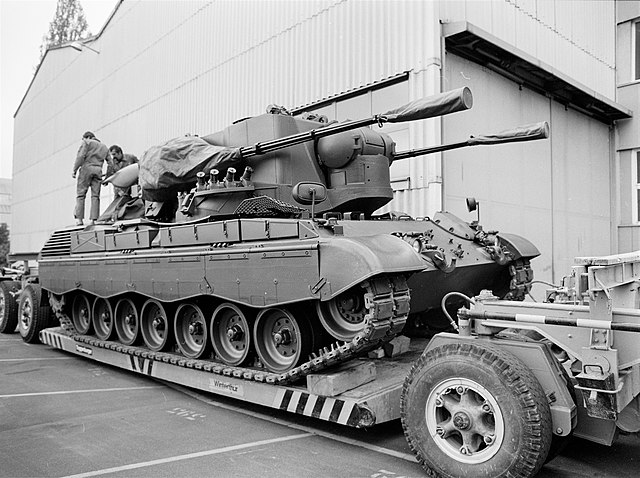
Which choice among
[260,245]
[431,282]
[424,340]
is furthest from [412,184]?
[260,245]

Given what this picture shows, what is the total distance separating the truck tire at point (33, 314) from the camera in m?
12.0

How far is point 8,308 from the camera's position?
14.0 m

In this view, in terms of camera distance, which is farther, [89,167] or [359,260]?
[89,167]

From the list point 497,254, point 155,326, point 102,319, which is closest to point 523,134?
point 497,254

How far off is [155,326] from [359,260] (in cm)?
422

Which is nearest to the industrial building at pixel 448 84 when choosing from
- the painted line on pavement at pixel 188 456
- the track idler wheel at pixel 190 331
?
the track idler wheel at pixel 190 331

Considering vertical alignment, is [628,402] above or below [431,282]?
below

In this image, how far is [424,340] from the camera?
809 cm

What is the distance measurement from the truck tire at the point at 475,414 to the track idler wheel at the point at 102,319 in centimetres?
626

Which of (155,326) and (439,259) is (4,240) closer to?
(155,326)

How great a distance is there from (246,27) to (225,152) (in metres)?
9.20

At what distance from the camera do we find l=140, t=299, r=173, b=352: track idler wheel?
27.0ft

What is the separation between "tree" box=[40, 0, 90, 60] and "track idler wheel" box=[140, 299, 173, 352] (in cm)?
4352

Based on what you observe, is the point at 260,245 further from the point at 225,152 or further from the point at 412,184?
the point at 412,184
